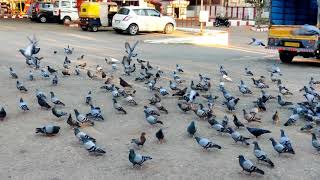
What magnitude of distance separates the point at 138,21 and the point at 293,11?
11407 mm

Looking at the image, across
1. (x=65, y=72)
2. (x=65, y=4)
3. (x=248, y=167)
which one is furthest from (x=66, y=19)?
(x=248, y=167)

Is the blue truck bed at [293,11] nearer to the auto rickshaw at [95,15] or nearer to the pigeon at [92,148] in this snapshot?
the pigeon at [92,148]

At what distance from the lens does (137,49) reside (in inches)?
801

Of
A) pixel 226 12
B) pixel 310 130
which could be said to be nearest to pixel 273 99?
pixel 310 130

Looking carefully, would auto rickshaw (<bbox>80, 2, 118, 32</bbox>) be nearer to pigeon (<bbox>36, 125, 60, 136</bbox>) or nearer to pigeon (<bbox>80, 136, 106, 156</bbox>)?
pigeon (<bbox>36, 125, 60, 136</bbox>)

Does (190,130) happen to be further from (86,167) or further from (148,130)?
(86,167)

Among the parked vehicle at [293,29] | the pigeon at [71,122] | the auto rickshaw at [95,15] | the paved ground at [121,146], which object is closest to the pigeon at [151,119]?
the paved ground at [121,146]

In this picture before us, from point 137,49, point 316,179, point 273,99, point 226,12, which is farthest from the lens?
point 226,12

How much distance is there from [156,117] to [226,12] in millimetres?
36972

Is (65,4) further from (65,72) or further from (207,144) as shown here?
(207,144)

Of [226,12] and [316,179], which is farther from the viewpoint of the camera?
[226,12]

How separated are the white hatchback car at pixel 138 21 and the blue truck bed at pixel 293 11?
36.4 feet

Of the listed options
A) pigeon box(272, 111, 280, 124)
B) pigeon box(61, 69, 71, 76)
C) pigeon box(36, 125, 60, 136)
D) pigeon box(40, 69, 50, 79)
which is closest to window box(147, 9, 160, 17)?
pigeon box(61, 69, 71, 76)

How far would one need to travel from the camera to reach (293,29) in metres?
16.0
